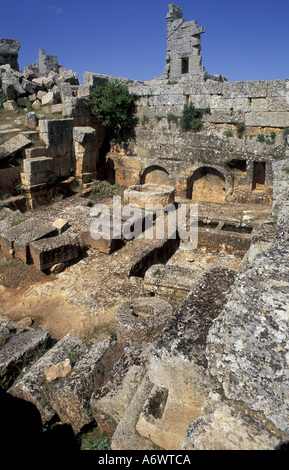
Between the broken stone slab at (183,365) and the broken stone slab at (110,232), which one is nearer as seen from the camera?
the broken stone slab at (183,365)

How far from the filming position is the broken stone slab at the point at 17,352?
356 cm

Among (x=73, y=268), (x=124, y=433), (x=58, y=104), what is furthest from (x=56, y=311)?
(x=58, y=104)

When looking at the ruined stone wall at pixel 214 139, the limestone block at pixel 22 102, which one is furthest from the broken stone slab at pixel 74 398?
the limestone block at pixel 22 102

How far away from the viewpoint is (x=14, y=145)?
957 cm

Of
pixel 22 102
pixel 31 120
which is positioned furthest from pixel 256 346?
pixel 22 102

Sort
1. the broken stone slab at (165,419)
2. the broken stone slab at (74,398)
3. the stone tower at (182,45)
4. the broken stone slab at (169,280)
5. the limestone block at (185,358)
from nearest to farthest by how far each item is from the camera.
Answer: the limestone block at (185,358), the broken stone slab at (165,419), the broken stone slab at (74,398), the broken stone slab at (169,280), the stone tower at (182,45)

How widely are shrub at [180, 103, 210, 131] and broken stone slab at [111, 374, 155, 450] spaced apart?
31.4 feet

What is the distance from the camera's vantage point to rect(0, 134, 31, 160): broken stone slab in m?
9.35

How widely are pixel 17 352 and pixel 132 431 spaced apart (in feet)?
6.37

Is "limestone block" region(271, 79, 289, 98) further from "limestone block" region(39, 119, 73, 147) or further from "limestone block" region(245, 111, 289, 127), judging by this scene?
"limestone block" region(39, 119, 73, 147)

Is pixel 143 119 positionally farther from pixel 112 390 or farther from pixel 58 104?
pixel 112 390

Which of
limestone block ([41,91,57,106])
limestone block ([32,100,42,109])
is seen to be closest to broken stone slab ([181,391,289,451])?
limestone block ([41,91,57,106])

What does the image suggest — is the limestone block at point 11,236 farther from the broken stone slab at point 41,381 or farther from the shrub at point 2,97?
the shrub at point 2,97
